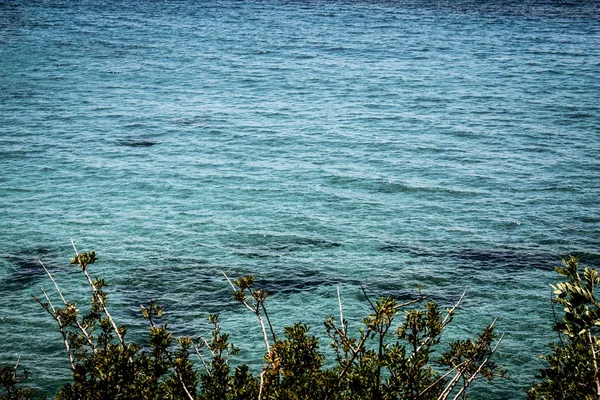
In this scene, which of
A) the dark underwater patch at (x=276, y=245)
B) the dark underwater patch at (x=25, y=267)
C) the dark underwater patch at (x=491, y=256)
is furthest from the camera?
the dark underwater patch at (x=276, y=245)

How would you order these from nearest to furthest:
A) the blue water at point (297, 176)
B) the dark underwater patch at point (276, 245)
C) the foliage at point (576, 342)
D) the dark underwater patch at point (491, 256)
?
the foliage at point (576, 342) < the blue water at point (297, 176) < the dark underwater patch at point (491, 256) < the dark underwater patch at point (276, 245)

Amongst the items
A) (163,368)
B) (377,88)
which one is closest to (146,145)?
(377,88)

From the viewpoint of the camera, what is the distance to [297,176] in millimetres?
22609

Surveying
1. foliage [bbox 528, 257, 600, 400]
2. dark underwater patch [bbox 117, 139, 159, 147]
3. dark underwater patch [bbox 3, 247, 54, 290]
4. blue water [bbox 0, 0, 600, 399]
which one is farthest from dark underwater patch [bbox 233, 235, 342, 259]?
dark underwater patch [bbox 117, 139, 159, 147]

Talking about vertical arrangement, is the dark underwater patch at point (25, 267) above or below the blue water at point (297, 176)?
below

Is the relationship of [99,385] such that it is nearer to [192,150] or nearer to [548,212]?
[548,212]

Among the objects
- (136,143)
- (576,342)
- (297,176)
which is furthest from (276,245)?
(136,143)

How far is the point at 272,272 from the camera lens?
Answer: 51.4ft

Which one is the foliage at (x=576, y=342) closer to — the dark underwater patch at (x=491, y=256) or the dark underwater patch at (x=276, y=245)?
the dark underwater patch at (x=491, y=256)

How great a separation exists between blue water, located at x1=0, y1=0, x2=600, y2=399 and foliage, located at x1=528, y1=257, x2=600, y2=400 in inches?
189

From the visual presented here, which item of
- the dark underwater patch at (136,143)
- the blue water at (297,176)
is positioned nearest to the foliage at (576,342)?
the blue water at (297,176)

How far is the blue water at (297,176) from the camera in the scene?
48.6 feet

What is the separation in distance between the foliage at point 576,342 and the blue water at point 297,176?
4.79 m

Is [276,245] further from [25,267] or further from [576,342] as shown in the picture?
[576,342]
